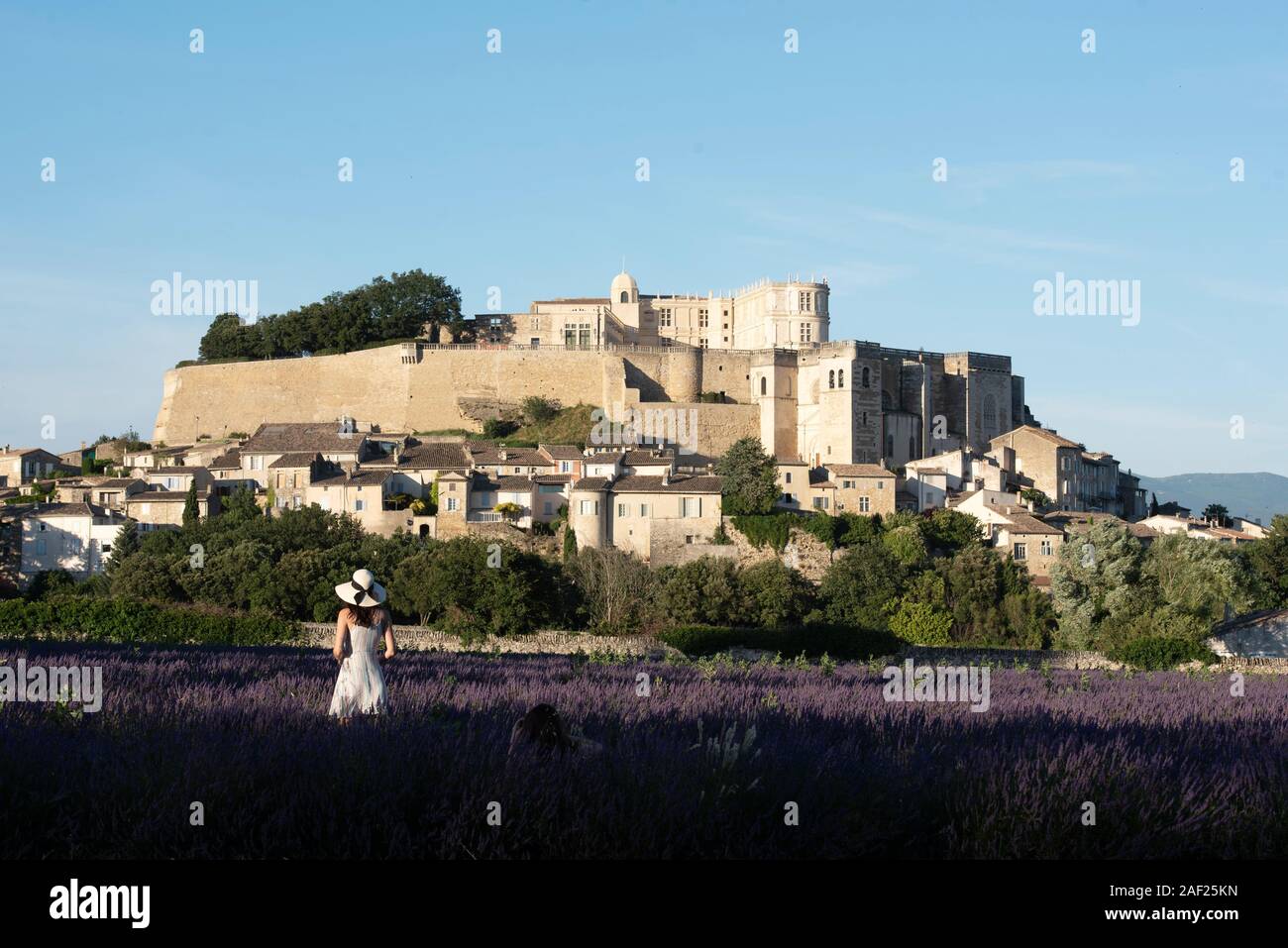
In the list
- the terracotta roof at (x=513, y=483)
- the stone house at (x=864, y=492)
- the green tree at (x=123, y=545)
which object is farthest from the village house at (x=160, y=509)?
the stone house at (x=864, y=492)

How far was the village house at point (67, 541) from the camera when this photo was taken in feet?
154

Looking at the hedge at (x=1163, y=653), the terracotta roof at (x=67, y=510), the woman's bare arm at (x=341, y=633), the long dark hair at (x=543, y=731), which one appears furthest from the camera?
the terracotta roof at (x=67, y=510)

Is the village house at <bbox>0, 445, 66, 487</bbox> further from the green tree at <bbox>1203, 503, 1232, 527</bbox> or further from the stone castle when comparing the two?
the green tree at <bbox>1203, 503, 1232, 527</bbox>

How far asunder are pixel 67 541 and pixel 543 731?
44.5 meters

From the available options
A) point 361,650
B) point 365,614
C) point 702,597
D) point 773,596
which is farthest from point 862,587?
point 361,650

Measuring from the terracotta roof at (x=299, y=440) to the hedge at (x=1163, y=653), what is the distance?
35222mm

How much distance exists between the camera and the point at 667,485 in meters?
47.6

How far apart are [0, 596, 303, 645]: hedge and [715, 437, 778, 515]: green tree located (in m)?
20.4

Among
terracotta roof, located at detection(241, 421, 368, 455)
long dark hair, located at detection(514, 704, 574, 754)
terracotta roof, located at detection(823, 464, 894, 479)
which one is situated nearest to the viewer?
long dark hair, located at detection(514, 704, 574, 754)

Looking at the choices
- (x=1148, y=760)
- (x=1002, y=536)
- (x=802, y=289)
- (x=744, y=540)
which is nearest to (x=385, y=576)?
(x=744, y=540)

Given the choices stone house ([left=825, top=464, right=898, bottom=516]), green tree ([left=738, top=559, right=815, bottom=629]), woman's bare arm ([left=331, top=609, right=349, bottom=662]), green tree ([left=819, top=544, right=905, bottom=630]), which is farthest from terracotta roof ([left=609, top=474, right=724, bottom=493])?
woman's bare arm ([left=331, top=609, right=349, bottom=662])

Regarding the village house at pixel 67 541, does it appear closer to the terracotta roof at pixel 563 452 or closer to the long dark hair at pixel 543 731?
the terracotta roof at pixel 563 452

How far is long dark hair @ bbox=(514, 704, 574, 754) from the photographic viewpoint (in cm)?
726
